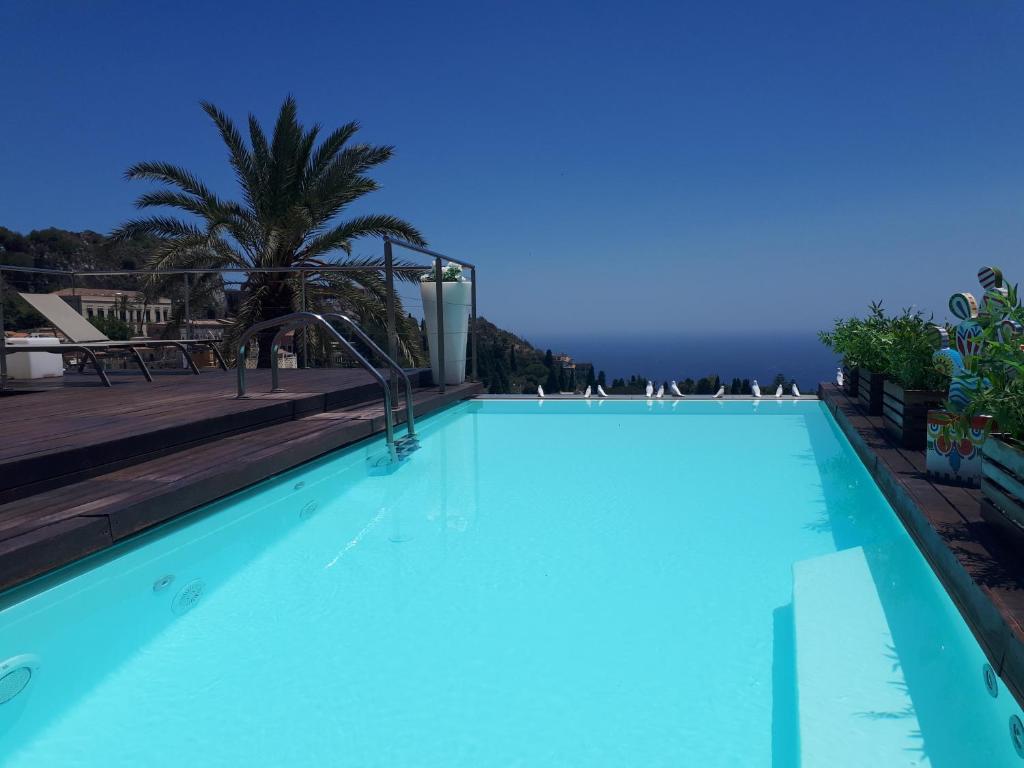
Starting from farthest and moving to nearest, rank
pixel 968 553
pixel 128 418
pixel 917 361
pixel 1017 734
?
pixel 128 418 → pixel 917 361 → pixel 968 553 → pixel 1017 734

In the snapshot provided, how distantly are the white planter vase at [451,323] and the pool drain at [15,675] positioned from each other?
5.07 meters

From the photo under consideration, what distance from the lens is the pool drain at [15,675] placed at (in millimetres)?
1697

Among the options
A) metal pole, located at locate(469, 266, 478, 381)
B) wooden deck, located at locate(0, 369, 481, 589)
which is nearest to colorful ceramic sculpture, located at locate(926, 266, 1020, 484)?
wooden deck, located at locate(0, 369, 481, 589)

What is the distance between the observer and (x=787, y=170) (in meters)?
23.8

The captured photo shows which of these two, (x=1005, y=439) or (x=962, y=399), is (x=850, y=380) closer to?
(x=962, y=399)

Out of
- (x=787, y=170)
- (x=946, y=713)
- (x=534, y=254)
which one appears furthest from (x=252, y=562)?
(x=787, y=170)

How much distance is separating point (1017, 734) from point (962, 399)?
176cm

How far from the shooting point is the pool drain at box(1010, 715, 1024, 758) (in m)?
1.27

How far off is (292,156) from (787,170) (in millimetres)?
18572

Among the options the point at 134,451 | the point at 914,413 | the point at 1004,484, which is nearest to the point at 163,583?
the point at 134,451

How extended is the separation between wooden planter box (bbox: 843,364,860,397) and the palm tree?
6786 millimetres

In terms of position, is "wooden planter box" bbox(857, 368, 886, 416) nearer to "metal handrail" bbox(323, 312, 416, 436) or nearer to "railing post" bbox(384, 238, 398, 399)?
"metal handrail" bbox(323, 312, 416, 436)

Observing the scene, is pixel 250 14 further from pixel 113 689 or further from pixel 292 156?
pixel 113 689

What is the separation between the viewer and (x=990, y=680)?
4.94 feet
